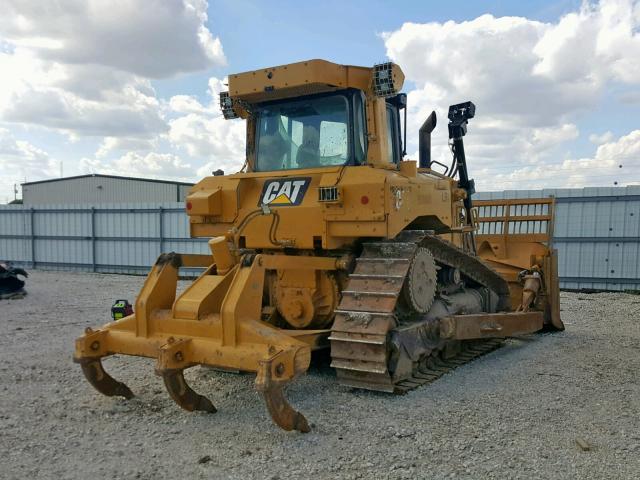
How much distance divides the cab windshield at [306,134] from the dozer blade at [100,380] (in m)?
2.57

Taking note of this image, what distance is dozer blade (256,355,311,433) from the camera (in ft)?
13.0

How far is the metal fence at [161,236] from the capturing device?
13.3m

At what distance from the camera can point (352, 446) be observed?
4047 mm

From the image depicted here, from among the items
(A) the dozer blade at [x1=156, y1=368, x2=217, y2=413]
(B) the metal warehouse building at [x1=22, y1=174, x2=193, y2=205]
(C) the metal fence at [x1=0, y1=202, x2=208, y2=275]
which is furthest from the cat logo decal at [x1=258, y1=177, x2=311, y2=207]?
(B) the metal warehouse building at [x1=22, y1=174, x2=193, y2=205]

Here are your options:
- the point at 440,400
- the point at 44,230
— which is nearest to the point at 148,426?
the point at 440,400

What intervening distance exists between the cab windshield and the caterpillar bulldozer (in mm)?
14

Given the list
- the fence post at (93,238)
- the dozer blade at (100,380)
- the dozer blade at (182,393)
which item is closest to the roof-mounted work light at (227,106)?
the dozer blade at (100,380)

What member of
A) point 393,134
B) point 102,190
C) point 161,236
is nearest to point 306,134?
point 393,134

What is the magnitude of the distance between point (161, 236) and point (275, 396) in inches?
577

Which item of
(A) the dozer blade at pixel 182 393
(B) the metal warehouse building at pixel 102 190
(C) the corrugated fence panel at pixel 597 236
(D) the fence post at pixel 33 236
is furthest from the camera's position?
(B) the metal warehouse building at pixel 102 190

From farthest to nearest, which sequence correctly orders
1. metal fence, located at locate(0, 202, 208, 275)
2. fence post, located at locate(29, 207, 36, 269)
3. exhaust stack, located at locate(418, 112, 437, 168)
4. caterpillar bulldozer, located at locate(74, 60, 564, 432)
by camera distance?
fence post, located at locate(29, 207, 36, 269)
metal fence, located at locate(0, 202, 208, 275)
exhaust stack, located at locate(418, 112, 437, 168)
caterpillar bulldozer, located at locate(74, 60, 564, 432)

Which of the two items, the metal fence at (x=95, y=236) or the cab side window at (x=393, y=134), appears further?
the metal fence at (x=95, y=236)

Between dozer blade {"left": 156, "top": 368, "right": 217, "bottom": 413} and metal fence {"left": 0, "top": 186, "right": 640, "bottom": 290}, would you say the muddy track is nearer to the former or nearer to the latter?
dozer blade {"left": 156, "top": 368, "right": 217, "bottom": 413}

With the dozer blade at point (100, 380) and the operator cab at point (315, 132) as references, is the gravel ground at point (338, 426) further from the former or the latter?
the operator cab at point (315, 132)
